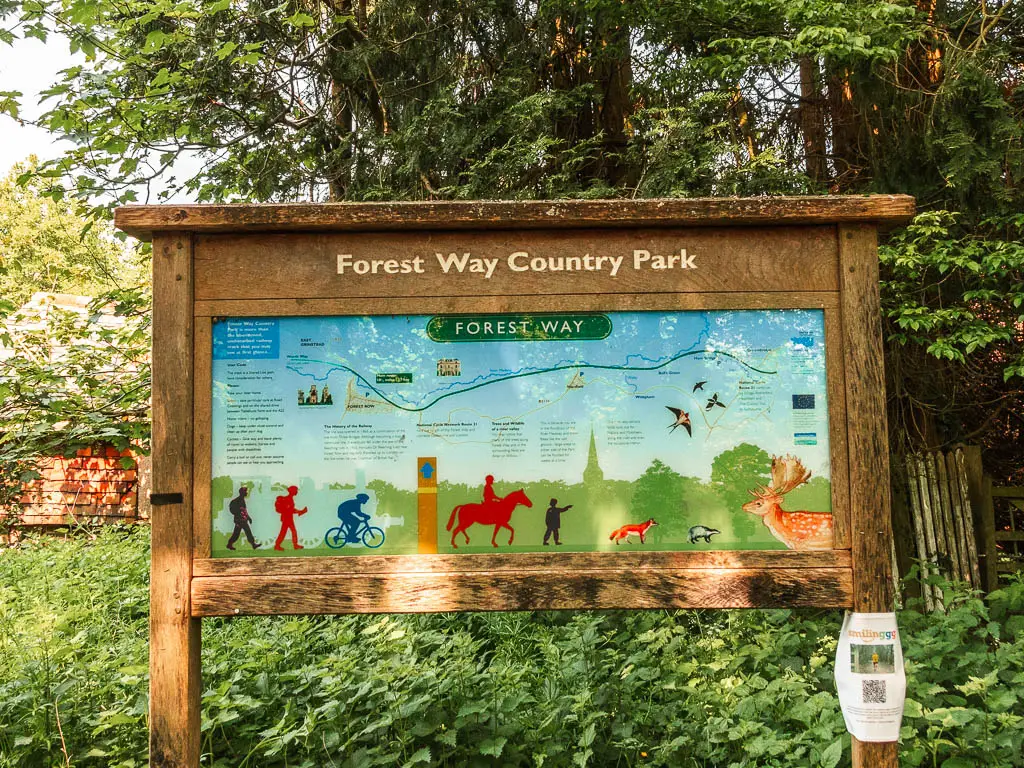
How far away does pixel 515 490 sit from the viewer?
2.73 meters

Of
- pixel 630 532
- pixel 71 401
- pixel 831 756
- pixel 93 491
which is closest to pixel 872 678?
pixel 831 756

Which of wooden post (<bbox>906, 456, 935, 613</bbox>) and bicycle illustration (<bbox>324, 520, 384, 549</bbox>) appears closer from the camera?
bicycle illustration (<bbox>324, 520, 384, 549</bbox>)

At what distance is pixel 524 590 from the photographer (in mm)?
2654

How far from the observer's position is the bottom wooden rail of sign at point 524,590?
→ 2.64 metres

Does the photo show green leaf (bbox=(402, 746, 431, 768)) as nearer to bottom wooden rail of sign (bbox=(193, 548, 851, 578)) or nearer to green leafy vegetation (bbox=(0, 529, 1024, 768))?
green leafy vegetation (bbox=(0, 529, 1024, 768))

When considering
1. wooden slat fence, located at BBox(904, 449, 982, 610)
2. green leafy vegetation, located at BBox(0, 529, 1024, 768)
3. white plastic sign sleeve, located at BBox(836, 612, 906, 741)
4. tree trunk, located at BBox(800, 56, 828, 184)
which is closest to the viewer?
white plastic sign sleeve, located at BBox(836, 612, 906, 741)

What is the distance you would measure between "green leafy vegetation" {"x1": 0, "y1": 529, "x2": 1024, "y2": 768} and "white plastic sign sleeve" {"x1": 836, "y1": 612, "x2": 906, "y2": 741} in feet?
1.31

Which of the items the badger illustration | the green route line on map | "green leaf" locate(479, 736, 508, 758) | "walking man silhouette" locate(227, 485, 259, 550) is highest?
the green route line on map

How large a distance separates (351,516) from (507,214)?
4.14 ft

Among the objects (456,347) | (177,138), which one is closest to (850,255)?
(456,347)

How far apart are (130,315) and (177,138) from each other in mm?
1792

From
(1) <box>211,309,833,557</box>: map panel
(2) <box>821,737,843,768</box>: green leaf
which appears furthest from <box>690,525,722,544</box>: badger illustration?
(2) <box>821,737,843,768</box>: green leaf

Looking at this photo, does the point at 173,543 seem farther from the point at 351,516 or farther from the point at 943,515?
the point at 943,515

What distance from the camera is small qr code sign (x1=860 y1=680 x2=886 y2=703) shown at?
8.54 ft
